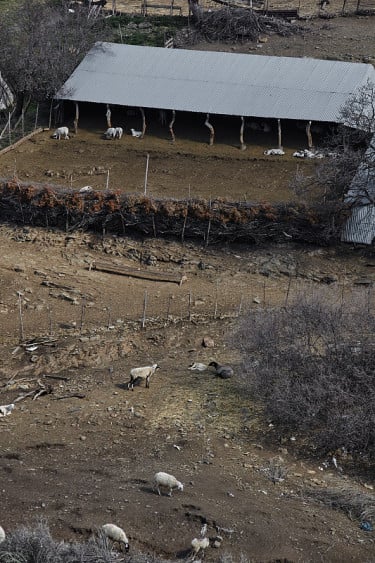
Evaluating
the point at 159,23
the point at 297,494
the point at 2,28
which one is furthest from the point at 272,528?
the point at 159,23

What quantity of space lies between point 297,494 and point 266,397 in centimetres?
304

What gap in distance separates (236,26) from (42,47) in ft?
33.6

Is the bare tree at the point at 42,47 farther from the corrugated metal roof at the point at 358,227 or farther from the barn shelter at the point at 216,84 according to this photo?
the corrugated metal roof at the point at 358,227

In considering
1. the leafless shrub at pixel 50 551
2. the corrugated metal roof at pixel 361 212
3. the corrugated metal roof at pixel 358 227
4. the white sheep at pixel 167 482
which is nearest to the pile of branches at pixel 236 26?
the corrugated metal roof at pixel 361 212

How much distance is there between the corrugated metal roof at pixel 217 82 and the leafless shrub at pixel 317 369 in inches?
560

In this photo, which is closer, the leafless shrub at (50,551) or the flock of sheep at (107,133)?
the leafless shrub at (50,551)

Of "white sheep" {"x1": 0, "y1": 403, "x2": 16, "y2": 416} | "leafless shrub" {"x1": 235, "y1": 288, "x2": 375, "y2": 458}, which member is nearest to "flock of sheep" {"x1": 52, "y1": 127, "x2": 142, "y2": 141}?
"leafless shrub" {"x1": 235, "y1": 288, "x2": 375, "y2": 458}

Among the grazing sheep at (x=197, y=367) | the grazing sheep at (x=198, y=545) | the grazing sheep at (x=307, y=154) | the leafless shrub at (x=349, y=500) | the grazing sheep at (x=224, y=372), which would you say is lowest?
the grazing sheep at (x=197, y=367)

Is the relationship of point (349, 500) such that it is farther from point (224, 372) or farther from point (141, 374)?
point (141, 374)

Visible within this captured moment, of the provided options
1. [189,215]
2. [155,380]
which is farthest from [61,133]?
[155,380]

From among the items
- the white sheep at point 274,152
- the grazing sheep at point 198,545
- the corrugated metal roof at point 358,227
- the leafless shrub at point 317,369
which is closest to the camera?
the grazing sheep at point 198,545

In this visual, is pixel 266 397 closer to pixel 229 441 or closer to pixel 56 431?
pixel 229 441

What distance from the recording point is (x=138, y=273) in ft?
95.9

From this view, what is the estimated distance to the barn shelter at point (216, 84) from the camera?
122ft
